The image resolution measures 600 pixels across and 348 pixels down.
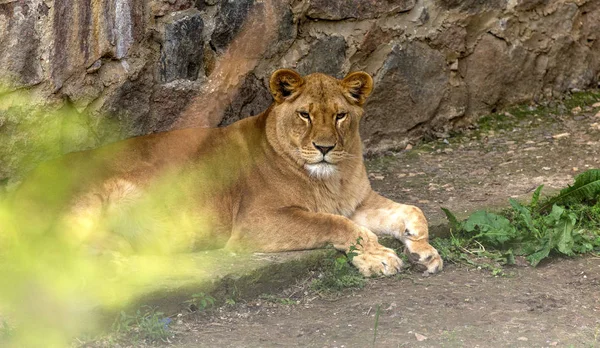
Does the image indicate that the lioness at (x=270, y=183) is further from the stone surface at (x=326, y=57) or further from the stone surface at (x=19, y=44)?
the stone surface at (x=326, y=57)

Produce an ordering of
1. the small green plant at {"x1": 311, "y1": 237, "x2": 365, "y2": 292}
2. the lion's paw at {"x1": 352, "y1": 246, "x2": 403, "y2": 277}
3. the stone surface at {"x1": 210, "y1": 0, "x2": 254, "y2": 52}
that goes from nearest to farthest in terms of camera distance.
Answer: the small green plant at {"x1": 311, "y1": 237, "x2": 365, "y2": 292}
the lion's paw at {"x1": 352, "y1": 246, "x2": 403, "y2": 277}
the stone surface at {"x1": 210, "y1": 0, "x2": 254, "y2": 52}

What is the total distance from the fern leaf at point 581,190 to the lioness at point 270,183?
0.85 meters

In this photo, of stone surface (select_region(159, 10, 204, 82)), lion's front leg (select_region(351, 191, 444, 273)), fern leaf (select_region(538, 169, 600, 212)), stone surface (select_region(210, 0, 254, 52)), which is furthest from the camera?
stone surface (select_region(210, 0, 254, 52))

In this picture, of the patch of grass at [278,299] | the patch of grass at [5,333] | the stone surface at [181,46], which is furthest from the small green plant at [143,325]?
the stone surface at [181,46]

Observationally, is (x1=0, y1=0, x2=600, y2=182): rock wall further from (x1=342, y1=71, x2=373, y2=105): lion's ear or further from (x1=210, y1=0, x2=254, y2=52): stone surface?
(x1=342, y1=71, x2=373, y2=105): lion's ear

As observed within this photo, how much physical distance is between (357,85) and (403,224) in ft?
2.65

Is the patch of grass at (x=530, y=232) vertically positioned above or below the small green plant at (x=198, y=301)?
above

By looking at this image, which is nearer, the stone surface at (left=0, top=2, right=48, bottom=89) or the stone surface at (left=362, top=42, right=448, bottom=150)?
the stone surface at (left=0, top=2, right=48, bottom=89)

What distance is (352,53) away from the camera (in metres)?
6.52

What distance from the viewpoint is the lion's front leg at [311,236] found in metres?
5.02

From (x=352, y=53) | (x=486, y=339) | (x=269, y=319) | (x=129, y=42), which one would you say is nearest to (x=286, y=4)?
(x=352, y=53)

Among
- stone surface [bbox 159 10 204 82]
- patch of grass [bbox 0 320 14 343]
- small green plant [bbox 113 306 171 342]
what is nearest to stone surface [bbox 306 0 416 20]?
stone surface [bbox 159 10 204 82]

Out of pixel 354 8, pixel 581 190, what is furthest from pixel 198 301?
pixel 354 8

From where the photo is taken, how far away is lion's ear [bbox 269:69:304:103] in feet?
17.5
